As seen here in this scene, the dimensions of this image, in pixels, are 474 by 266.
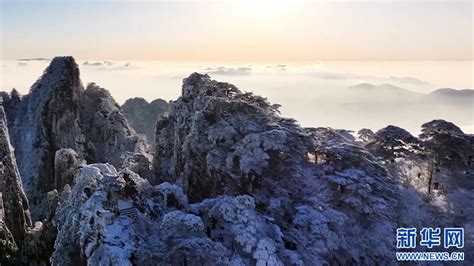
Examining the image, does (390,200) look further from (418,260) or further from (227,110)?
(227,110)

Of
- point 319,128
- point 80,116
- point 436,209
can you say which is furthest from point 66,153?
point 436,209

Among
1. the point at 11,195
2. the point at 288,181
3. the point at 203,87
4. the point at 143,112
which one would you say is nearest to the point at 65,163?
the point at 11,195

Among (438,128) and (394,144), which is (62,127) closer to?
(394,144)

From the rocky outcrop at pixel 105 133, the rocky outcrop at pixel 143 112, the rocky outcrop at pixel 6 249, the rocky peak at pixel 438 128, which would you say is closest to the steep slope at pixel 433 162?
the rocky peak at pixel 438 128

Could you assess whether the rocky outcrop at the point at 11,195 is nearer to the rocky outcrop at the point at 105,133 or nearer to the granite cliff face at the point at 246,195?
the granite cliff face at the point at 246,195

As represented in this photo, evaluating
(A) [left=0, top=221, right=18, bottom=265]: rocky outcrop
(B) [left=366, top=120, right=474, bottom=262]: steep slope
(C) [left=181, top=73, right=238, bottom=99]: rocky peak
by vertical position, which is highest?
(C) [left=181, top=73, right=238, bottom=99]: rocky peak

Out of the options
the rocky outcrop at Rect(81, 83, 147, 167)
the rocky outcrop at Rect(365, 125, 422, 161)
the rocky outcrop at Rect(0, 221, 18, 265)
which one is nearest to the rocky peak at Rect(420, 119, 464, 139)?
the rocky outcrop at Rect(365, 125, 422, 161)

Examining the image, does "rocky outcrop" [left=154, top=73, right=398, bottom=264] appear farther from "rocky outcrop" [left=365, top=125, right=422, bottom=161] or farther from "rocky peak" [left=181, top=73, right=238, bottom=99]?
"rocky outcrop" [left=365, top=125, right=422, bottom=161]

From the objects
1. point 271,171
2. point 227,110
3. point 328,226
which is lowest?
point 328,226
